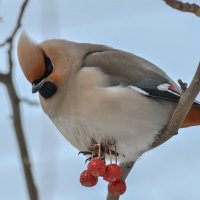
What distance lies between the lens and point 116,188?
2.11 metres

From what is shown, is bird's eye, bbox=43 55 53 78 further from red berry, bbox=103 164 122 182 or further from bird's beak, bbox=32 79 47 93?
red berry, bbox=103 164 122 182

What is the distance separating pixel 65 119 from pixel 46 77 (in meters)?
0.22

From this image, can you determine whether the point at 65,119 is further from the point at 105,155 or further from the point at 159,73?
the point at 159,73

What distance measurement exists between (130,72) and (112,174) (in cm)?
67

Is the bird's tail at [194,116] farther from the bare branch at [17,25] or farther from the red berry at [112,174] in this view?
the bare branch at [17,25]

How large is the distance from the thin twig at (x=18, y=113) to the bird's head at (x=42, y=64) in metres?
0.30

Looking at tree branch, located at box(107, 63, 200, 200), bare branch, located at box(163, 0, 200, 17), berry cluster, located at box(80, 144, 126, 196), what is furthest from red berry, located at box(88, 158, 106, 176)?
bare branch, located at box(163, 0, 200, 17)

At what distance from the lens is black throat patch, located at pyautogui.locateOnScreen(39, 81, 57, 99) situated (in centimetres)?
253

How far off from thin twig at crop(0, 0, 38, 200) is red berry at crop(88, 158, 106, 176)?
445 millimetres

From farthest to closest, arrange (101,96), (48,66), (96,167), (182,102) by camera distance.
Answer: (48,66)
(101,96)
(96,167)
(182,102)

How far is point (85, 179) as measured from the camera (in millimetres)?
2186

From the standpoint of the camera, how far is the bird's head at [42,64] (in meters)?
2.37

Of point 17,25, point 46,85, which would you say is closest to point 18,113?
point 17,25

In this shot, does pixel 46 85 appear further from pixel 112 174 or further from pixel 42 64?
pixel 112 174
